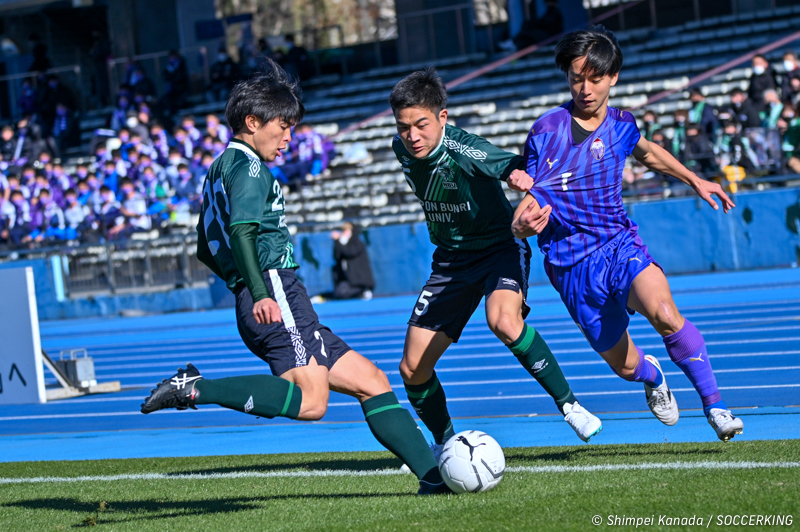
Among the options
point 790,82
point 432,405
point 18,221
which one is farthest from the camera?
point 18,221

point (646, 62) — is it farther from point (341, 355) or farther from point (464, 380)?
point (341, 355)

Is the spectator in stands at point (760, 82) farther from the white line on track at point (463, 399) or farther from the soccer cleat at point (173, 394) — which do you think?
the soccer cleat at point (173, 394)

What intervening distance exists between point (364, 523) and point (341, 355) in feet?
2.76

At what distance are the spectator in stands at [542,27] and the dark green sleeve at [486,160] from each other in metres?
19.1

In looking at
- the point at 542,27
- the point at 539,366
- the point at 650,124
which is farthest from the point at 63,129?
the point at 539,366

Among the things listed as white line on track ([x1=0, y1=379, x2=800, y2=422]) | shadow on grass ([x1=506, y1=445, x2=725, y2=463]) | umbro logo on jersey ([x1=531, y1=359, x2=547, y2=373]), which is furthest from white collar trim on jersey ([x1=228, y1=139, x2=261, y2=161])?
white line on track ([x1=0, y1=379, x2=800, y2=422])

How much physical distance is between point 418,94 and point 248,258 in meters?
1.39

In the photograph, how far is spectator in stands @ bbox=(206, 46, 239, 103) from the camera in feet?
86.5

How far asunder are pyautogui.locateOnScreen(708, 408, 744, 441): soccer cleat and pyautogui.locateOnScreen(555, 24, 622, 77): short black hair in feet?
5.94

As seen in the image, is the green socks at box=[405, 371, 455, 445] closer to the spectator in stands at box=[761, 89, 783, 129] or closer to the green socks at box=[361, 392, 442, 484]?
the green socks at box=[361, 392, 442, 484]

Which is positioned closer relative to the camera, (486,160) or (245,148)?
(245,148)

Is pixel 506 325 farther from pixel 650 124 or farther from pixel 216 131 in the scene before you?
pixel 216 131

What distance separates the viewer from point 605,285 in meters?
5.07

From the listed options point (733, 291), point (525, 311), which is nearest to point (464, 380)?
point (525, 311)
